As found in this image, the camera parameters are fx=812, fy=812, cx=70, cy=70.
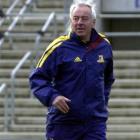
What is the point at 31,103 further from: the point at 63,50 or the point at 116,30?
the point at 63,50

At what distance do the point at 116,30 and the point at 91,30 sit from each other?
9203 millimetres

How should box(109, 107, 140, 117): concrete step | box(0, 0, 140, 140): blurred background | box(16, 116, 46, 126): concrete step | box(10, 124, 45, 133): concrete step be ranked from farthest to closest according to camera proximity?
box(109, 107, 140, 117): concrete step, box(16, 116, 46, 126): concrete step, box(0, 0, 140, 140): blurred background, box(10, 124, 45, 133): concrete step

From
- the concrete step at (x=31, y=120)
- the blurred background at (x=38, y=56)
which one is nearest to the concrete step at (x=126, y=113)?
the blurred background at (x=38, y=56)

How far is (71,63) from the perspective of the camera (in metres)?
5.98

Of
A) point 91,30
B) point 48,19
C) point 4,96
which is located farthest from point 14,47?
point 91,30

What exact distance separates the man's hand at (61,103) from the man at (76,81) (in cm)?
9

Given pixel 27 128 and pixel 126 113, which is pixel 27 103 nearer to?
pixel 27 128

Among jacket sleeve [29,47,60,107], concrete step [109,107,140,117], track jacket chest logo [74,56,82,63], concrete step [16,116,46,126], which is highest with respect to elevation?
track jacket chest logo [74,56,82,63]

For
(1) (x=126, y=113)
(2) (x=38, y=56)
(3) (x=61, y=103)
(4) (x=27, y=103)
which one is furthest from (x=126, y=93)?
(3) (x=61, y=103)

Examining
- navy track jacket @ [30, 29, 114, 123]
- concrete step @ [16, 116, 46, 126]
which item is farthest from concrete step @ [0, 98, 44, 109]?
navy track jacket @ [30, 29, 114, 123]

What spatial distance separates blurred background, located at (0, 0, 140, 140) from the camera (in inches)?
442

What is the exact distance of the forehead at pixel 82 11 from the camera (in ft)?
19.6

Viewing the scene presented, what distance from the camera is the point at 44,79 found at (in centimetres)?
602

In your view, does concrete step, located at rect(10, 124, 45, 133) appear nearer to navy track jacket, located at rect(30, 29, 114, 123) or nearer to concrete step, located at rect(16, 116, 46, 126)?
concrete step, located at rect(16, 116, 46, 126)
